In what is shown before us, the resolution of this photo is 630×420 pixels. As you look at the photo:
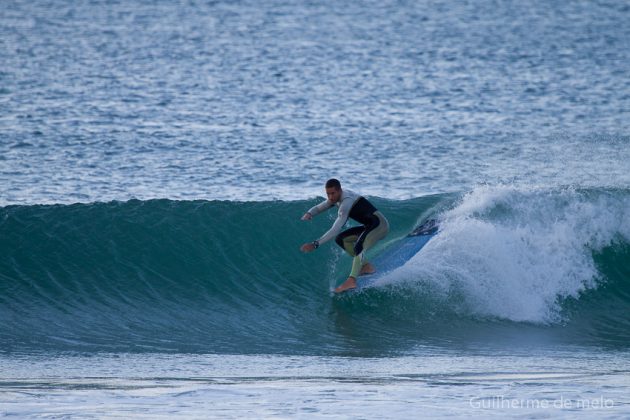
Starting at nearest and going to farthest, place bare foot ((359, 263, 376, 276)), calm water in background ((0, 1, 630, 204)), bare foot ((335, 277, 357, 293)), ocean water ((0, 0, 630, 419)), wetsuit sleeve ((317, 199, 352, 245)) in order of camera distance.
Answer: ocean water ((0, 0, 630, 419)) → wetsuit sleeve ((317, 199, 352, 245)) → bare foot ((335, 277, 357, 293)) → bare foot ((359, 263, 376, 276)) → calm water in background ((0, 1, 630, 204))

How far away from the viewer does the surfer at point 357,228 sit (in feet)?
39.4

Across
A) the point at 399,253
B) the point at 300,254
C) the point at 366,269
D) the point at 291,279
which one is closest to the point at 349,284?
the point at 366,269

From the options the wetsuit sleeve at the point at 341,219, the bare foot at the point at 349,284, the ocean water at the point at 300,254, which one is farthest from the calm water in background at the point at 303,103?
the wetsuit sleeve at the point at 341,219

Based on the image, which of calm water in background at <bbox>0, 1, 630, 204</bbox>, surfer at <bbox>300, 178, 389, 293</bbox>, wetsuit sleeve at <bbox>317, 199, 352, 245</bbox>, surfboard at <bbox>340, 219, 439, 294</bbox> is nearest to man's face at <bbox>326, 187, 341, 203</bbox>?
surfer at <bbox>300, 178, 389, 293</bbox>

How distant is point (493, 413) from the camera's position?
8.22 meters

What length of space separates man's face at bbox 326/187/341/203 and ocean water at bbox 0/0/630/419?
1312 mm

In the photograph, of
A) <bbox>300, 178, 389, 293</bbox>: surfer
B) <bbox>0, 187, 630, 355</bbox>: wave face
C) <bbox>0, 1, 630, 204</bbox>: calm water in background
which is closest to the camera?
<bbox>0, 187, 630, 355</bbox>: wave face

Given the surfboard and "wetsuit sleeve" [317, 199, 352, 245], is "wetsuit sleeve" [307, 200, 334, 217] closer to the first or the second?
"wetsuit sleeve" [317, 199, 352, 245]

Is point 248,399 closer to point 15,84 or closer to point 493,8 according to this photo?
point 15,84

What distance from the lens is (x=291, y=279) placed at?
13898 mm

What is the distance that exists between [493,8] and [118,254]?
47.3 m

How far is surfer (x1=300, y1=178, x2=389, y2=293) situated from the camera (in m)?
12.0

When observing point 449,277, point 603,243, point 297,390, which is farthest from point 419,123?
point 297,390

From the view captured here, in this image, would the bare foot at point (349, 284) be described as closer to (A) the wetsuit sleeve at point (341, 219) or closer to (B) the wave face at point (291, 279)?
(B) the wave face at point (291, 279)
